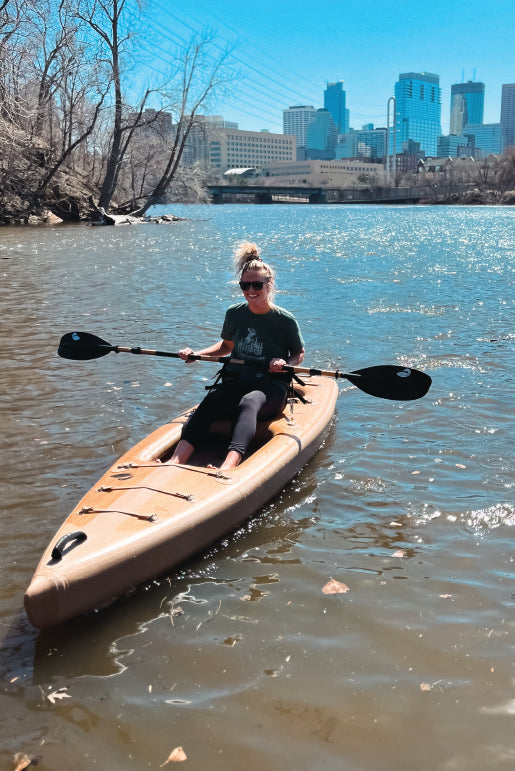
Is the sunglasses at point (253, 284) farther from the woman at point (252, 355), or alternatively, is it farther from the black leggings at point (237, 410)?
the black leggings at point (237, 410)

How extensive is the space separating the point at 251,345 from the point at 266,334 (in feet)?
0.46

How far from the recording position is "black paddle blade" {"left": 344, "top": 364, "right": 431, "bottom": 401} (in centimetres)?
520

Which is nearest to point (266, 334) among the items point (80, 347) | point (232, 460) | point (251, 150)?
point (232, 460)

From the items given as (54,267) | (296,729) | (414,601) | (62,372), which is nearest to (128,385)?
(62,372)

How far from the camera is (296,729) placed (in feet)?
8.41

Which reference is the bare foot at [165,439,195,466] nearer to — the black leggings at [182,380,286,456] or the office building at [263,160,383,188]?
the black leggings at [182,380,286,456]

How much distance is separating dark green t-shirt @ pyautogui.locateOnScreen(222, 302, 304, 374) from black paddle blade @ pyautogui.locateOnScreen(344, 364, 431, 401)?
52 cm

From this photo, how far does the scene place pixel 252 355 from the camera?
521 centimetres

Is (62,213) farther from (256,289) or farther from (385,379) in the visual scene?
(385,379)

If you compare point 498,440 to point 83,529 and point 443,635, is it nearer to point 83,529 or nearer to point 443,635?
point 443,635

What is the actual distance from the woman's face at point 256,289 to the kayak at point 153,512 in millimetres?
854

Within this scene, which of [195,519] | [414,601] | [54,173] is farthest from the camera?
[54,173]

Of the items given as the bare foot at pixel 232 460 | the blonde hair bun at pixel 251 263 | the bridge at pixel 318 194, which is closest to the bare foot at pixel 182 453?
the bare foot at pixel 232 460

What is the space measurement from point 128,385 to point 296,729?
5.07m
